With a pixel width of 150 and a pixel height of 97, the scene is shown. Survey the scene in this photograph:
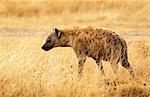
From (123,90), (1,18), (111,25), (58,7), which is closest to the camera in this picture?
(123,90)

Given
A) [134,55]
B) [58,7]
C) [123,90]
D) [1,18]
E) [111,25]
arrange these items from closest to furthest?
[123,90], [134,55], [111,25], [1,18], [58,7]

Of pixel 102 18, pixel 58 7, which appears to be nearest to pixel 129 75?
pixel 102 18

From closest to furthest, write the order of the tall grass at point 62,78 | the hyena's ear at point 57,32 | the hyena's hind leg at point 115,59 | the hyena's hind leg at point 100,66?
1. the tall grass at point 62,78
2. the hyena's hind leg at point 115,59
3. the hyena's hind leg at point 100,66
4. the hyena's ear at point 57,32

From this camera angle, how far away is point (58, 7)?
113 ft

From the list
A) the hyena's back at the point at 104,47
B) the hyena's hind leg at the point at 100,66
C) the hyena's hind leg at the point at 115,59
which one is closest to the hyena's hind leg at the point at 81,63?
the hyena's back at the point at 104,47

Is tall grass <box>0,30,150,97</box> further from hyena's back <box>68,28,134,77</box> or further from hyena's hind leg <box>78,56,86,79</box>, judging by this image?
hyena's back <box>68,28,134,77</box>

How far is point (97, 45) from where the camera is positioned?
1362 cm

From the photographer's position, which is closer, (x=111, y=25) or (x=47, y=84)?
(x=47, y=84)

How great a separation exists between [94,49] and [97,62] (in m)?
0.25

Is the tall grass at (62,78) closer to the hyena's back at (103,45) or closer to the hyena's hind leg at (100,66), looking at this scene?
the hyena's hind leg at (100,66)

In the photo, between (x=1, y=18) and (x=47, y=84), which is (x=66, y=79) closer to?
(x=47, y=84)

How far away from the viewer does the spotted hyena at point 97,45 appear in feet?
44.0

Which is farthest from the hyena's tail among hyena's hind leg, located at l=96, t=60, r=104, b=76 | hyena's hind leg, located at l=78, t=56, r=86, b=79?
hyena's hind leg, located at l=78, t=56, r=86, b=79

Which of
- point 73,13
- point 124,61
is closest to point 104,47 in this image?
point 124,61
